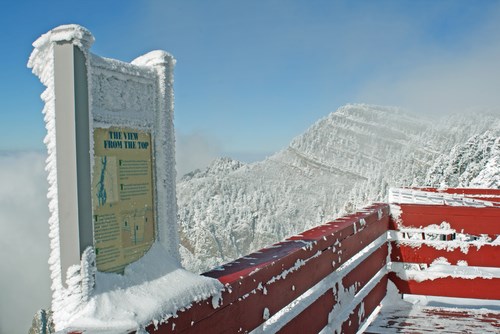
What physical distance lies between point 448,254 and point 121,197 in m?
4.06

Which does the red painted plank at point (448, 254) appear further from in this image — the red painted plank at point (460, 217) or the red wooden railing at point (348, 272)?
the red painted plank at point (460, 217)

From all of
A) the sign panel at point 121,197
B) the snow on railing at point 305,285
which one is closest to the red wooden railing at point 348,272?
the snow on railing at point 305,285

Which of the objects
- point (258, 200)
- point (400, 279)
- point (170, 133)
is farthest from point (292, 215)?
point (170, 133)

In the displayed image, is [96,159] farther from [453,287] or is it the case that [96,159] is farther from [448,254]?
[453,287]

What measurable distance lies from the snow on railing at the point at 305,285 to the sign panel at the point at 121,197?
34 cm

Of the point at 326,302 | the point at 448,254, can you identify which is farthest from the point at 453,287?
the point at 326,302

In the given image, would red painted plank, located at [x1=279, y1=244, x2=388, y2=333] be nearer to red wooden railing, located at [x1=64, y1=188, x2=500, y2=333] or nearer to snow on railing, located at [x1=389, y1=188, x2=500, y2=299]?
red wooden railing, located at [x1=64, y1=188, x2=500, y2=333]

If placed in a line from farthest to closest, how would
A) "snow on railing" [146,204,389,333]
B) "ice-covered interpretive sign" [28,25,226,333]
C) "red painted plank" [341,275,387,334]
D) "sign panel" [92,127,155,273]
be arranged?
1. "red painted plank" [341,275,387,334]
2. "snow on railing" [146,204,389,333]
3. "sign panel" [92,127,155,273]
4. "ice-covered interpretive sign" [28,25,226,333]

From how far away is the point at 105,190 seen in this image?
1872 mm

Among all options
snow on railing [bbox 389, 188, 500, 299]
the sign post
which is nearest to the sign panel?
the sign post

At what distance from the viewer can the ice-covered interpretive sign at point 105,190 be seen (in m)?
1.73

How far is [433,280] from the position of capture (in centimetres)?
511

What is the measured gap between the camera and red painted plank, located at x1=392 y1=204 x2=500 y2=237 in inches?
196

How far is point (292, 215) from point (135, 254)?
48149 mm
